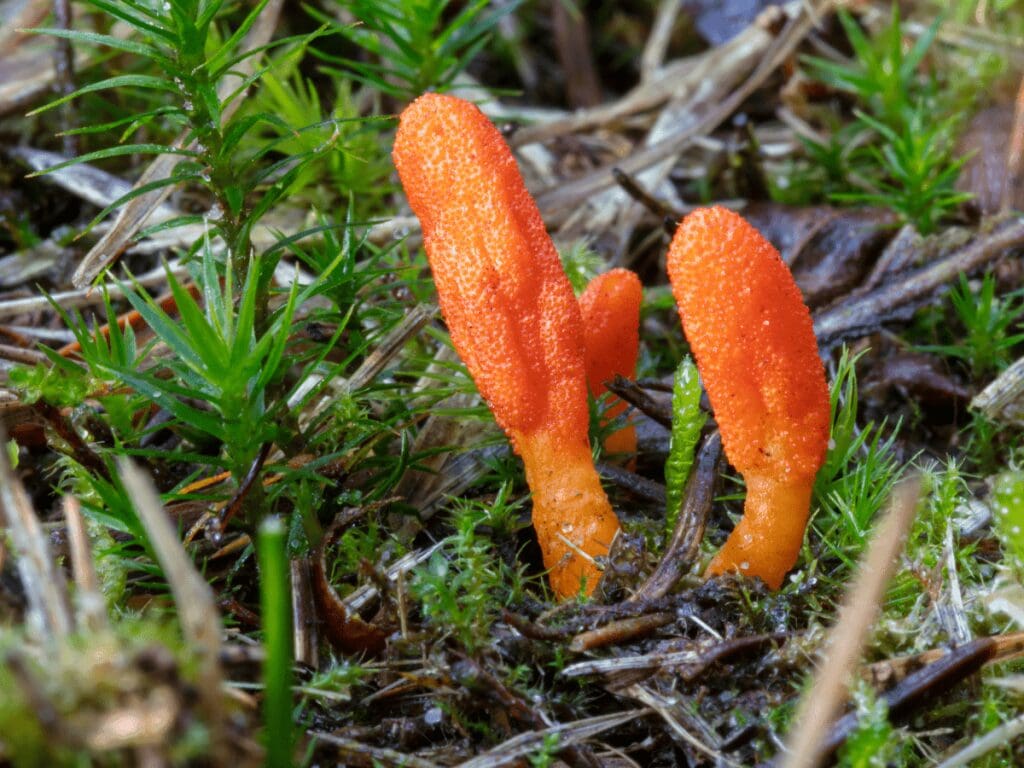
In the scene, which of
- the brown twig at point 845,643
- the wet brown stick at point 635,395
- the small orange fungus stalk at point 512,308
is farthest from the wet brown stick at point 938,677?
the wet brown stick at point 635,395

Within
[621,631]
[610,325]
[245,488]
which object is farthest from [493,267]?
[621,631]

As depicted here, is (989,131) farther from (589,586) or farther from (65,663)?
(65,663)

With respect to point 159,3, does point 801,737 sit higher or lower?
lower

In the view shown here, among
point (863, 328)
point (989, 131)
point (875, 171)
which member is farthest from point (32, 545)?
point (989, 131)

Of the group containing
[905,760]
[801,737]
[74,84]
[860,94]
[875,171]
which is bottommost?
[905,760]

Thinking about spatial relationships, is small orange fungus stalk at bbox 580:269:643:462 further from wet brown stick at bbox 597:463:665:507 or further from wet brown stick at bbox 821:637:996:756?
wet brown stick at bbox 821:637:996:756

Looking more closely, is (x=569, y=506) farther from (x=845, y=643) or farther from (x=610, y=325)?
(x=845, y=643)

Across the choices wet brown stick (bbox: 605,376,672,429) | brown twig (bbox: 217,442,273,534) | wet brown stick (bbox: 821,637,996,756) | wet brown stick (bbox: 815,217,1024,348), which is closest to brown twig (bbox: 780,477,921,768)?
wet brown stick (bbox: 821,637,996,756)
